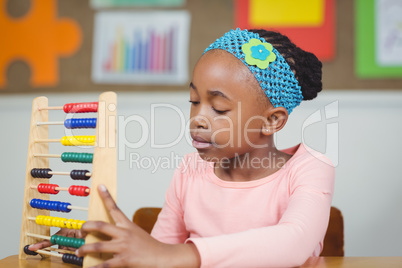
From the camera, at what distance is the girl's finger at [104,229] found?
61 centimetres

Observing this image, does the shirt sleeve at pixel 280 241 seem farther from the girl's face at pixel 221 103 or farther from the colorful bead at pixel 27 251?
the colorful bead at pixel 27 251

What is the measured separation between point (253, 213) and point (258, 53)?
1.10ft

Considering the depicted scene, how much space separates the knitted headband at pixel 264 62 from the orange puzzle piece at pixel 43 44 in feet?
3.68

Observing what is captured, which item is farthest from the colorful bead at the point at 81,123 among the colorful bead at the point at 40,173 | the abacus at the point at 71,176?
the colorful bead at the point at 40,173

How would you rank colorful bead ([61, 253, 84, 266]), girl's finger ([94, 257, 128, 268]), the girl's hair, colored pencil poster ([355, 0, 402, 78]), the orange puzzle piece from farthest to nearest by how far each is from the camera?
the orange puzzle piece < colored pencil poster ([355, 0, 402, 78]) < the girl's hair < colorful bead ([61, 253, 84, 266]) < girl's finger ([94, 257, 128, 268])

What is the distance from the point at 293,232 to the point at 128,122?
50.3 inches

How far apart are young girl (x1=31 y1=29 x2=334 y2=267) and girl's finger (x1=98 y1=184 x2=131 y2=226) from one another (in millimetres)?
163

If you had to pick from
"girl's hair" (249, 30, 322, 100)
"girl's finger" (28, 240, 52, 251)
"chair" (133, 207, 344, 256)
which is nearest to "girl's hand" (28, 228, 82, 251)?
"girl's finger" (28, 240, 52, 251)

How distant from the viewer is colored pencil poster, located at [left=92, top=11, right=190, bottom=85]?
1.82m

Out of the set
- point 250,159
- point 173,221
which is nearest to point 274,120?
point 250,159

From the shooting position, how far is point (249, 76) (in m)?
0.89

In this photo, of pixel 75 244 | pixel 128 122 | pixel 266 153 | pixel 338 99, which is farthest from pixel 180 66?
pixel 75 244

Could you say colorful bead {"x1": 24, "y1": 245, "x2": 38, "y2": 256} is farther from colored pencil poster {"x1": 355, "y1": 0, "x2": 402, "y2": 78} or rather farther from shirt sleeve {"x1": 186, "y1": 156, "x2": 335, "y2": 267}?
colored pencil poster {"x1": 355, "y1": 0, "x2": 402, "y2": 78}

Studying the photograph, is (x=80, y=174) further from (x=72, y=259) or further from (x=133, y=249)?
(x=133, y=249)
